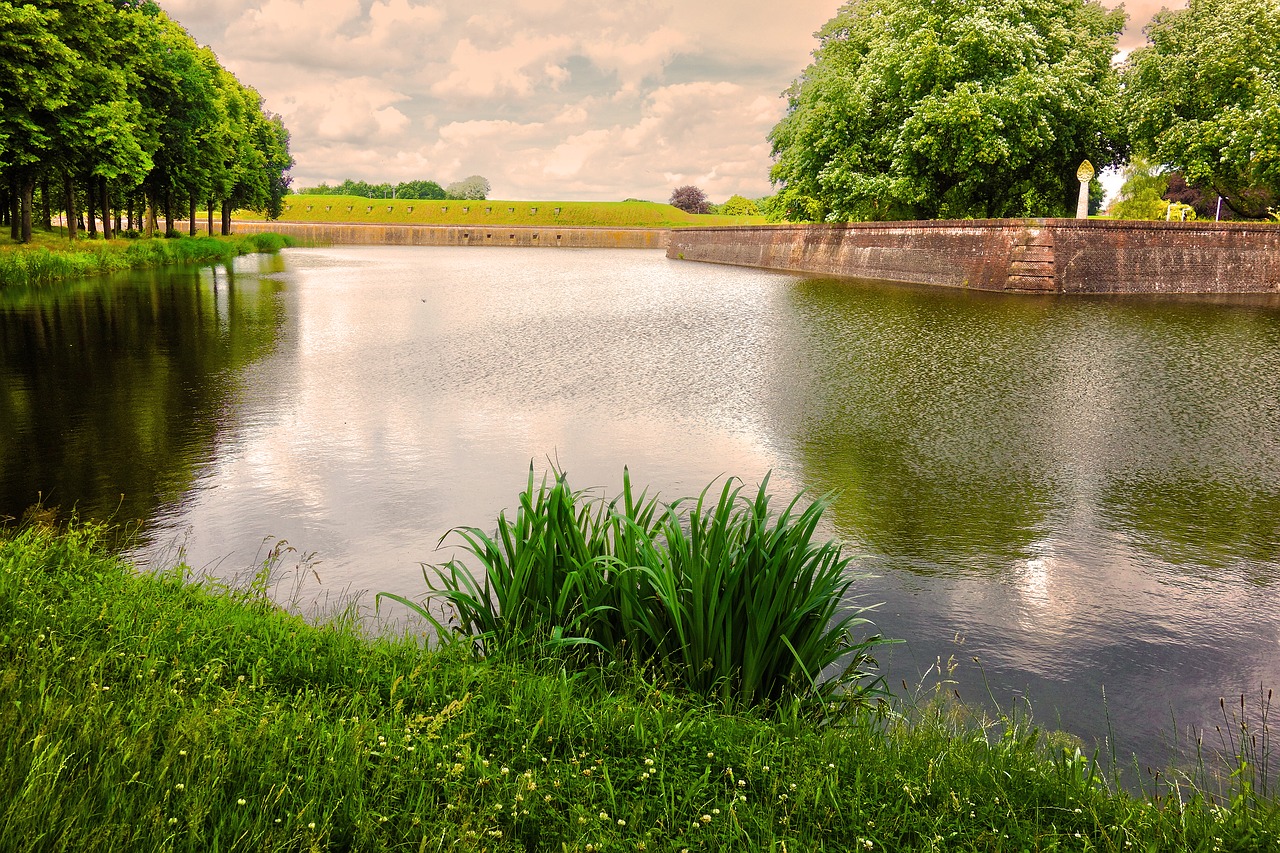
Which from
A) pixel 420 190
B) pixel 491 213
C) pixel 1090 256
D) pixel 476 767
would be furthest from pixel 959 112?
pixel 420 190

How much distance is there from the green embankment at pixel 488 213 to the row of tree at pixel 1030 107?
7919cm

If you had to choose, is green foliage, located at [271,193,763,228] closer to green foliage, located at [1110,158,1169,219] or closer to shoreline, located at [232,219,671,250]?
shoreline, located at [232,219,671,250]

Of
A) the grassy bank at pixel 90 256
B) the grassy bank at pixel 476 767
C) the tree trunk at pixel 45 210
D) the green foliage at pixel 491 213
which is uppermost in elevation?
the green foliage at pixel 491 213

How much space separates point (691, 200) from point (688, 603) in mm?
133840

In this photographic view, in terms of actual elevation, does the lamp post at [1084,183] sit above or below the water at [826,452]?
above

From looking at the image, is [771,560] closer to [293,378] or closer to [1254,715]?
[1254,715]

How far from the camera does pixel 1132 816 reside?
258cm

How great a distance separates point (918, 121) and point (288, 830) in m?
31.3

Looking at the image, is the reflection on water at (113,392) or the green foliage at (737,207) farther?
the green foliage at (737,207)

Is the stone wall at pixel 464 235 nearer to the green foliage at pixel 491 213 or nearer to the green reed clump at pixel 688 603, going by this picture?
the green foliage at pixel 491 213

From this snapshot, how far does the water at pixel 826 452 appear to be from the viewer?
4.54m

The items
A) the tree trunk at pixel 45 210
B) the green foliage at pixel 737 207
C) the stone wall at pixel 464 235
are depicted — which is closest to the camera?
the tree trunk at pixel 45 210

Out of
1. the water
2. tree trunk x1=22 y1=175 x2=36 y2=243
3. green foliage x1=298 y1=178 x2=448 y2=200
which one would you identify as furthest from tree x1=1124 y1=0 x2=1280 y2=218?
green foliage x1=298 y1=178 x2=448 y2=200

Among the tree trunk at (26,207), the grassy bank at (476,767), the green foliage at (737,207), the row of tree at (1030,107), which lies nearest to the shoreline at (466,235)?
the green foliage at (737,207)
